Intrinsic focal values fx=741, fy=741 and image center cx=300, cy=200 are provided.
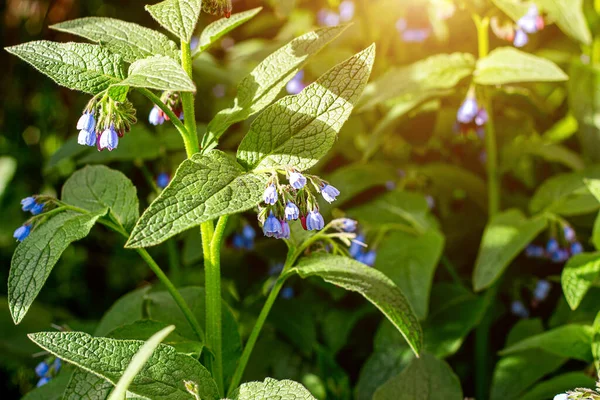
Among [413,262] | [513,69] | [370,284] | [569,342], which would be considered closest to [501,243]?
[413,262]

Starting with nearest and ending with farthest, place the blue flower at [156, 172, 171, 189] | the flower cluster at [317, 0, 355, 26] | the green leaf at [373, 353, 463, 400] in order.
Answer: the green leaf at [373, 353, 463, 400] → the blue flower at [156, 172, 171, 189] → the flower cluster at [317, 0, 355, 26]

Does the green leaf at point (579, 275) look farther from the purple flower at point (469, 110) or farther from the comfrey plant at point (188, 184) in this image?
the purple flower at point (469, 110)

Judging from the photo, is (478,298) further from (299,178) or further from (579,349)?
(299,178)

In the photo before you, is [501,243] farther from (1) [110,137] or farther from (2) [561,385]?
(1) [110,137]

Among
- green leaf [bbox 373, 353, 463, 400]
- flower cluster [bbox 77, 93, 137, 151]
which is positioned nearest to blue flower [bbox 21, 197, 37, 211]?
flower cluster [bbox 77, 93, 137, 151]

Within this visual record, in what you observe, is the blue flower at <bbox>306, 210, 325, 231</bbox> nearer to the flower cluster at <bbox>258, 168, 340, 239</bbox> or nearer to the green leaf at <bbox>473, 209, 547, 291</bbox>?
the flower cluster at <bbox>258, 168, 340, 239</bbox>
